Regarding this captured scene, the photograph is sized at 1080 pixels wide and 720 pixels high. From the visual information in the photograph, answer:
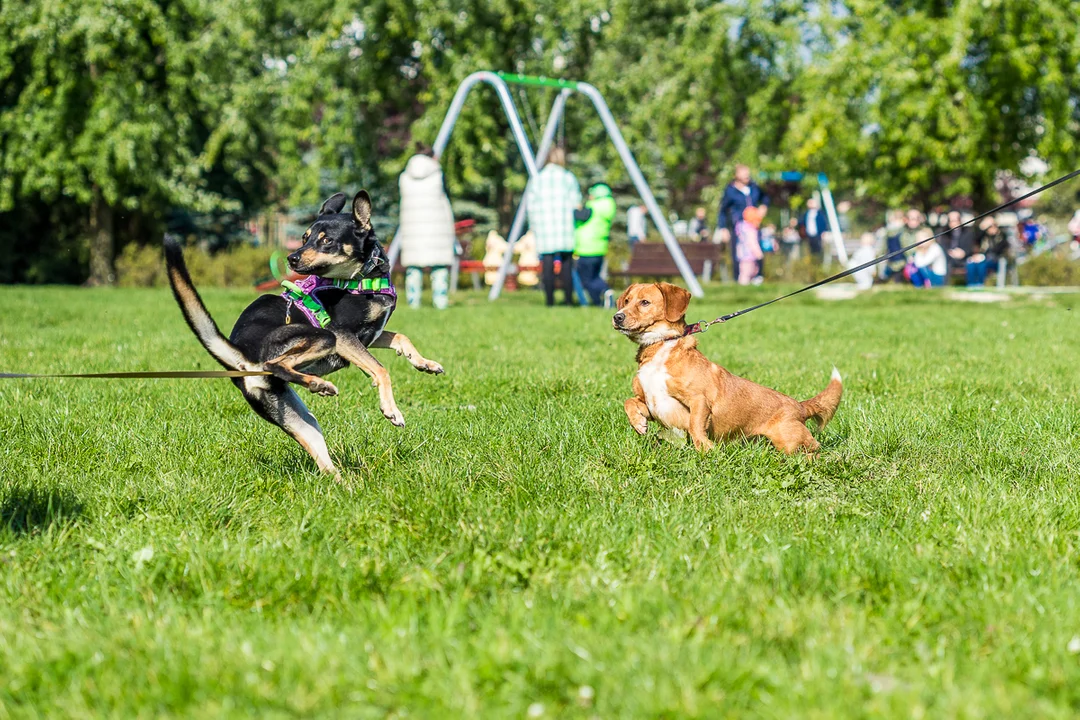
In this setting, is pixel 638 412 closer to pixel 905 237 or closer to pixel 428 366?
pixel 428 366

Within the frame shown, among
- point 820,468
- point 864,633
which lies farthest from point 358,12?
point 864,633

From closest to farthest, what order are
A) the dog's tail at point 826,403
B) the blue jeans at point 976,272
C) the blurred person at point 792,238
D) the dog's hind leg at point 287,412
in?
the dog's hind leg at point 287,412 → the dog's tail at point 826,403 → the blue jeans at point 976,272 → the blurred person at point 792,238

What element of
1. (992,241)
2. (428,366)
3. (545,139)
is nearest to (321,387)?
(428,366)

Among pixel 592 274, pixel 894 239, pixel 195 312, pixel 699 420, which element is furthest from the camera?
pixel 894 239

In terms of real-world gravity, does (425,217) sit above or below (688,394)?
above

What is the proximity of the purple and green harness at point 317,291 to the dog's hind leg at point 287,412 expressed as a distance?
0.29 meters

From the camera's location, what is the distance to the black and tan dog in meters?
4.13

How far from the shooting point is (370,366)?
14.6 ft

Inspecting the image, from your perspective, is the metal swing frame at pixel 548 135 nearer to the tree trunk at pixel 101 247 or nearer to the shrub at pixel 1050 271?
the shrub at pixel 1050 271

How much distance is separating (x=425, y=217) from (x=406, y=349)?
11220 millimetres

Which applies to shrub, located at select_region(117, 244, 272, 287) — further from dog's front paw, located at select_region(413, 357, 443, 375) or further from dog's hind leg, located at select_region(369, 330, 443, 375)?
dog's front paw, located at select_region(413, 357, 443, 375)

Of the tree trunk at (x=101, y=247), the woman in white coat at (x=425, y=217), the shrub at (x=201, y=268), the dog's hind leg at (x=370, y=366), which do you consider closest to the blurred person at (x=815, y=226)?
the shrub at (x=201, y=268)

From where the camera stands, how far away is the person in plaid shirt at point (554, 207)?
16.3 metres

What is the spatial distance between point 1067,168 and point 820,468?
2238cm
